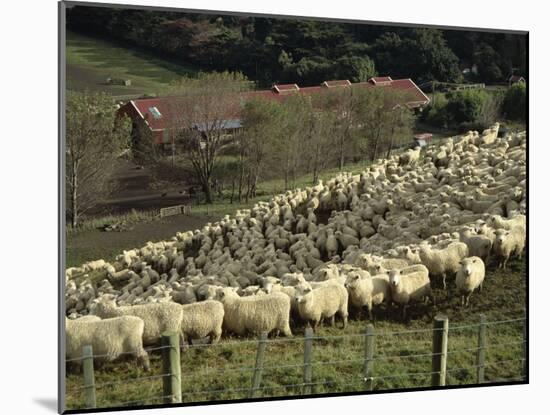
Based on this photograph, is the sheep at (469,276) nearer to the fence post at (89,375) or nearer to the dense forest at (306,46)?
the dense forest at (306,46)

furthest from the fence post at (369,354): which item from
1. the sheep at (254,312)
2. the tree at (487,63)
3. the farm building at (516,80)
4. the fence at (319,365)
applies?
the farm building at (516,80)

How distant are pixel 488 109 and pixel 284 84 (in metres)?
3.05

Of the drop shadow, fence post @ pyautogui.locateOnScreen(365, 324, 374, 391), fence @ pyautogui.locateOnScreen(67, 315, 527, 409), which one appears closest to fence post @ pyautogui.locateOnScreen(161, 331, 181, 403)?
fence @ pyautogui.locateOnScreen(67, 315, 527, 409)

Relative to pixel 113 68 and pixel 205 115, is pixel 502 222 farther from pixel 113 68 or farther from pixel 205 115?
pixel 113 68

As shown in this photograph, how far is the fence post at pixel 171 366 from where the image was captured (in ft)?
33.1

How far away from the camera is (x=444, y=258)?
1200cm

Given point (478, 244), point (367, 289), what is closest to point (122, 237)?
point (367, 289)

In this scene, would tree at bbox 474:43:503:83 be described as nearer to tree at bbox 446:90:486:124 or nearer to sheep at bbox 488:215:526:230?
tree at bbox 446:90:486:124

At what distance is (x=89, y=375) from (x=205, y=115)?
3571mm

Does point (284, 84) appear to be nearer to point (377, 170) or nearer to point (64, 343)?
point (377, 170)

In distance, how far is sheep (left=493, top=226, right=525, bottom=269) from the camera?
12242mm

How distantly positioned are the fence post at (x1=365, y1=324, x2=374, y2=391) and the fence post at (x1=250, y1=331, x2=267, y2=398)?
1281 mm

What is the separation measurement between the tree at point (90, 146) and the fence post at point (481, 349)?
503cm

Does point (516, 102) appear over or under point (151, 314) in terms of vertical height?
over
